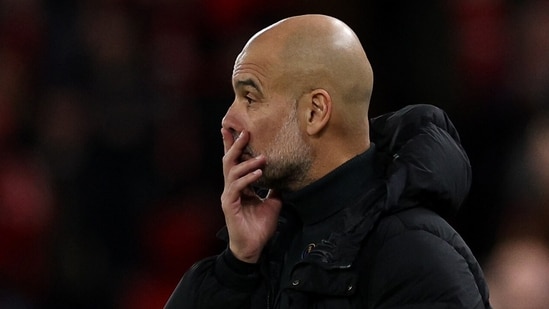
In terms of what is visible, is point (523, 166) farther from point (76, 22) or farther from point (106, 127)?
point (76, 22)

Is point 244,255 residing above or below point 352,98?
below

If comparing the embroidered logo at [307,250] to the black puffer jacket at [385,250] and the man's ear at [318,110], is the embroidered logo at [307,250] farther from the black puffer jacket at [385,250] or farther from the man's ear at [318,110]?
the man's ear at [318,110]

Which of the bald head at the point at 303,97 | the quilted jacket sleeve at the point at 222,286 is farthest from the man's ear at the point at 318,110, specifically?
the quilted jacket sleeve at the point at 222,286

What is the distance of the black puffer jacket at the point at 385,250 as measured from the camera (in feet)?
9.11

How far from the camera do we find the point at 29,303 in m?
6.29

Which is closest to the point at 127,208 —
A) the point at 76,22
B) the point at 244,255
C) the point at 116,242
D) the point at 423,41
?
the point at 116,242

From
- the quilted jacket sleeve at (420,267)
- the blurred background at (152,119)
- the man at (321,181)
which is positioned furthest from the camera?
the blurred background at (152,119)

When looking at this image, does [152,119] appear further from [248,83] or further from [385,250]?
[385,250]

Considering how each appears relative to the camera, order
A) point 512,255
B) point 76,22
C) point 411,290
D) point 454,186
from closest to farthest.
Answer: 1. point 411,290
2. point 454,186
3. point 512,255
4. point 76,22

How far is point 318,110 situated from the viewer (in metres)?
2.98

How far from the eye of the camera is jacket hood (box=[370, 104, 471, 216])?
2.90m

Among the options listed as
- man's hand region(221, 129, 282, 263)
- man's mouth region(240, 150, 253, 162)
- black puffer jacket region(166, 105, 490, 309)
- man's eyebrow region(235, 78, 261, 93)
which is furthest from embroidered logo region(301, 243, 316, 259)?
man's eyebrow region(235, 78, 261, 93)

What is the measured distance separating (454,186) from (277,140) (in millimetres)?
444

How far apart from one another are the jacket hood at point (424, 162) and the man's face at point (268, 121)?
0.23m
